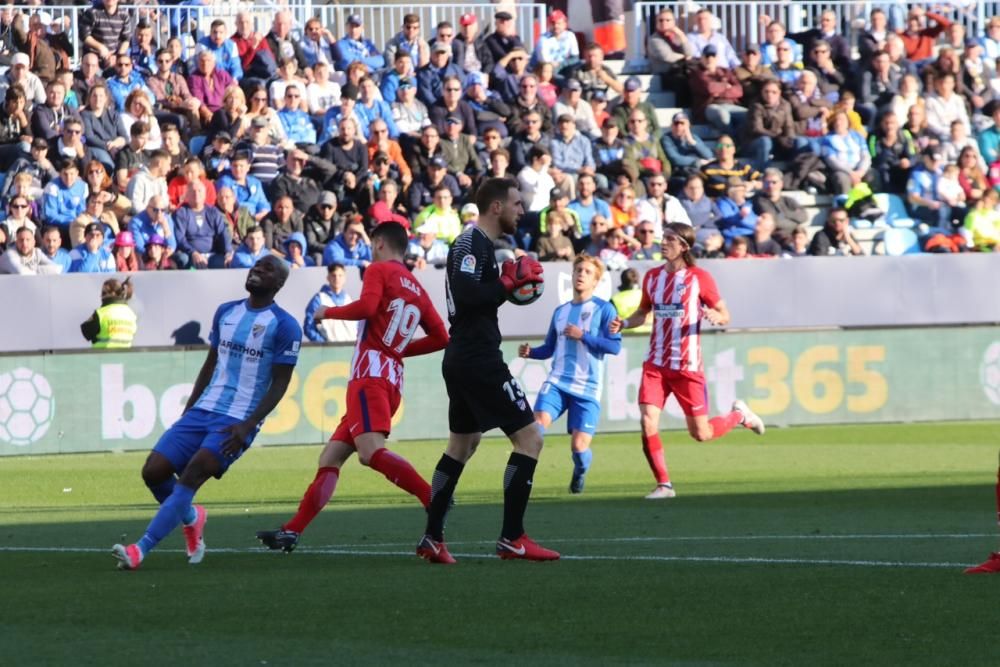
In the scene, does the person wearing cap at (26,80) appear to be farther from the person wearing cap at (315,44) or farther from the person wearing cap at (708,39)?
the person wearing cap at (708,39)

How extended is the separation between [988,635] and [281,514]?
7.19 m

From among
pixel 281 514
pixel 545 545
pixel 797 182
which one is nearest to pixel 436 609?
pixel 545 545

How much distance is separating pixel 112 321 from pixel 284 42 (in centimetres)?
584

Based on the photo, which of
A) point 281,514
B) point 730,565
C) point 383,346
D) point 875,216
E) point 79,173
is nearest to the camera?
point 730,565

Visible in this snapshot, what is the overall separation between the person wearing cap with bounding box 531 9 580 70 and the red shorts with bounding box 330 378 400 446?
56.7ft

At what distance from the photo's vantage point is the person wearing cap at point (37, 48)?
76.9 feet

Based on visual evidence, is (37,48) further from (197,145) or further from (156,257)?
(156,257)

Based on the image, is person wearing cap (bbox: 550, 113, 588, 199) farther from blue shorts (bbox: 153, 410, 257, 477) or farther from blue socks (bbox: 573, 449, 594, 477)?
blue shorts (bbox: 153, 410, 257, 477)

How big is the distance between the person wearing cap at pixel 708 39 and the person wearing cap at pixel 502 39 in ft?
11.3

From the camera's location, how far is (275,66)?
24969mm

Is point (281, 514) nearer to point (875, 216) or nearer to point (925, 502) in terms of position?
point (925, 502)

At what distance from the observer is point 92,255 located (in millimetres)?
21656

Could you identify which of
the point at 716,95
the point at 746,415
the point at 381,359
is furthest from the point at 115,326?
the point at 716,95

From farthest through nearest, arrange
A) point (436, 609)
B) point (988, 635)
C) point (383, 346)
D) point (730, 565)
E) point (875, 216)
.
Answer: point (875, 216)
point (383, 346)
point (730, 565)
point (436, 609)
point (988, 635)
